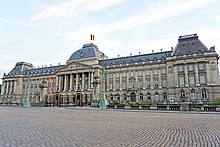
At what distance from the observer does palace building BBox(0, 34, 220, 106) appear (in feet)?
181

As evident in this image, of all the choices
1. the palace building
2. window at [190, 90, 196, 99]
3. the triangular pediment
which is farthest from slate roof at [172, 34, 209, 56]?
the triangular pediment

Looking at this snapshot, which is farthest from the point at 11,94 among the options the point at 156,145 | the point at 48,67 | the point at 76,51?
the point at 156,145

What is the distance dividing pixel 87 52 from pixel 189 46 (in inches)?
1569

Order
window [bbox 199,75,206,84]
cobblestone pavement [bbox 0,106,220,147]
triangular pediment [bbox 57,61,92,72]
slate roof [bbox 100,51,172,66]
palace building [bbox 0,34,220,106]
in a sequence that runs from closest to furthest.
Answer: cobblestone pavement [bbox 0,106,220,147]
palace building [bbox 0,34,220,106]
window [bbox 199,75,206,84]
slate roof [bbox 100,51,172,66]
triangular pediment [bbox 57,61,92,72]

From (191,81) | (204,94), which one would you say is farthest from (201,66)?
(204,94)

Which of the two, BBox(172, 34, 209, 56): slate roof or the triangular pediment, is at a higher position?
BBox(172, 34, 209, 56): slate roof

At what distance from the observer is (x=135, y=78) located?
68688 millimetres

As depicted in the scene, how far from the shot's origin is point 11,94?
96188mm

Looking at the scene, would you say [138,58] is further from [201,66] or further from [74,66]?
[74,66]

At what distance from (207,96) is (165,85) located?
13.3 metres

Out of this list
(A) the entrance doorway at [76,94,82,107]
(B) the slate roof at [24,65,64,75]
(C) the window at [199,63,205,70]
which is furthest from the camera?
(B) the slate roof at [24,65,64,75]

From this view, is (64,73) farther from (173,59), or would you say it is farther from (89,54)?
Answer: (173,59)

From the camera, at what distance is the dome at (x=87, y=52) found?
7808cm

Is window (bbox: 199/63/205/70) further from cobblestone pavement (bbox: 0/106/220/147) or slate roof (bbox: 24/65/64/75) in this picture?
slate roof (bbox: 24/65/64/75)
